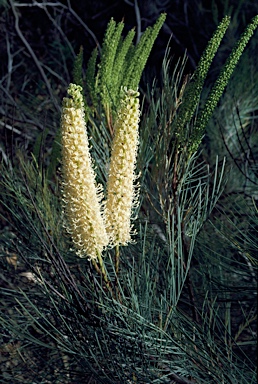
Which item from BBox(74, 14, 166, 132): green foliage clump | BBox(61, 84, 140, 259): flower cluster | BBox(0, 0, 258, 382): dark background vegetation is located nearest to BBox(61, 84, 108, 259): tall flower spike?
BBox(61, 84, 140, 259): flower cluster

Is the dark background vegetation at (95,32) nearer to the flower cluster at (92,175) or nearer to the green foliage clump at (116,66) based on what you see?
the green foliage clump at (116,66)

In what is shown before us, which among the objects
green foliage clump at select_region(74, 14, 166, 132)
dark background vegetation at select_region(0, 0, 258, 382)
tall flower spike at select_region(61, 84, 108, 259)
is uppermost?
dark background vegetation at select_region(0, 0, 258, 382)

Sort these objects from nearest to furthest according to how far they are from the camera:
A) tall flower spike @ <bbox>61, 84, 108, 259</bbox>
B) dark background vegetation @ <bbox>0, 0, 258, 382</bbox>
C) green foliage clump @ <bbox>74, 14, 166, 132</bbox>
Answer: tall flower spike @ <bbox>61, 84, 108, 259</bbox>, green foliage clump @ <bbox>74, 14, 166, 132</bbox>, dark background vegetation @ <bbox>0, 0, 258, 382</bbox>

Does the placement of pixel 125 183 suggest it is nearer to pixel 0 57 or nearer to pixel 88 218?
pixel 88 218

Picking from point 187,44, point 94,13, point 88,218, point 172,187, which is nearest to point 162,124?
point 172,187

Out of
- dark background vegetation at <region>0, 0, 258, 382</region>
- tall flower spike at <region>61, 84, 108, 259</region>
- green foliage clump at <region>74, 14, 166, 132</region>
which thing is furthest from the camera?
dark background vegetation at <region>0, 0, 258, 382</region>

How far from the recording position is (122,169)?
52 centimetres

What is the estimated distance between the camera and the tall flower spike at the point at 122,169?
497 mm

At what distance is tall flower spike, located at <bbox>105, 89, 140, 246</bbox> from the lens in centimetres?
50

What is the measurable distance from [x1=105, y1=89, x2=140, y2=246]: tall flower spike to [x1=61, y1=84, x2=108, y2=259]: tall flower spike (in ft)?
0.06

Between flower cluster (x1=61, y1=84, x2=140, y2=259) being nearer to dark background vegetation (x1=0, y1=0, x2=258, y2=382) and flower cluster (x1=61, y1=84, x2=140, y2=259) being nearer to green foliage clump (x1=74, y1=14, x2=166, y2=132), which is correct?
green foliage clump (x1=74, y1=14, x2=166, y2=132)

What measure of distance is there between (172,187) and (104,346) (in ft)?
0.65

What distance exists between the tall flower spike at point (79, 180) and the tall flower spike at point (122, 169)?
0.02 m

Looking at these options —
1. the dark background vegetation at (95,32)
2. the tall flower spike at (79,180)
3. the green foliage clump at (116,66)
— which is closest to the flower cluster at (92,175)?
the tall flower spike at (79,180)
